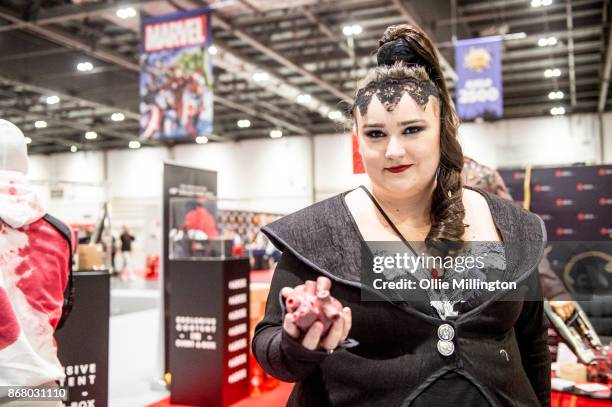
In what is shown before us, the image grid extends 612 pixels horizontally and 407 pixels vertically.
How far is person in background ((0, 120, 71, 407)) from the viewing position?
1741 millimetres

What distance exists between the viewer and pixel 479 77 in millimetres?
8008

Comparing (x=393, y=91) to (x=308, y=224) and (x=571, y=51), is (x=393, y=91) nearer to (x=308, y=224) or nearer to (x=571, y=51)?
(x=308, y=224)

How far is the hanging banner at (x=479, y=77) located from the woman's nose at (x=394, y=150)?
23.4 feet

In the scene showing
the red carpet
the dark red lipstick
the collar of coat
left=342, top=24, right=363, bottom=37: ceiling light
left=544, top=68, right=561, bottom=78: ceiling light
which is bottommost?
the red carpet

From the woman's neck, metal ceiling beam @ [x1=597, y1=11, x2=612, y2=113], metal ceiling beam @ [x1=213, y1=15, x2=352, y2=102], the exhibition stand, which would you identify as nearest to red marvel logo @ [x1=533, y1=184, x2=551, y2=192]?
the exhibition stand

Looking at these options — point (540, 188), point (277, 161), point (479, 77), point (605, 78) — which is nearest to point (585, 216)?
point (540, 188)

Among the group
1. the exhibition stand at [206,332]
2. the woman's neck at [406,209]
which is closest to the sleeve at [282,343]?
the woman's neck at [406,209]

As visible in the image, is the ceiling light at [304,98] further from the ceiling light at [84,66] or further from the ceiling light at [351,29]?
the ceiling light at [84,66]

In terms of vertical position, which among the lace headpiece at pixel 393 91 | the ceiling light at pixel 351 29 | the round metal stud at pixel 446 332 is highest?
the ceiling light at pixel 351 29

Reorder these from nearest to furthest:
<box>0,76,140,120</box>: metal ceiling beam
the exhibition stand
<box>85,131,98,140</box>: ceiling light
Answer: the exhibition stand < <box>0,76,140,120</box>: metal ceiling beam < <box>85,131,98,140</box>: ceiling light

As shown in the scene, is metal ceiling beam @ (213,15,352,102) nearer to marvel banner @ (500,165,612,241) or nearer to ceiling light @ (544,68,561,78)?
ceiling light @ (544,68,561,78)

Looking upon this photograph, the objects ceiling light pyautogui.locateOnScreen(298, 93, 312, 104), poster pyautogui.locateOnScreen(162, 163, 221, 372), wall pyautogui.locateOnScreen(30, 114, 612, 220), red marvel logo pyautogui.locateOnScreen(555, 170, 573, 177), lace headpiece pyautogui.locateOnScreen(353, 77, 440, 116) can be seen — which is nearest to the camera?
lace headpiece pyautogui.locateOnScreen(353, 77, 440, 116)

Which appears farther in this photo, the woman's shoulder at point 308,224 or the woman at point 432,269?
the woman's shoulder at point 308,224

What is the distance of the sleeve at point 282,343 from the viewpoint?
86 cm
